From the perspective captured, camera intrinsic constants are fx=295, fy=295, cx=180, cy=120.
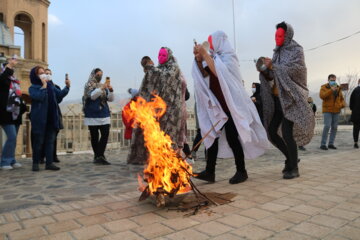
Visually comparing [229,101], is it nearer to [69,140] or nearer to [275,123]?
[275,123]

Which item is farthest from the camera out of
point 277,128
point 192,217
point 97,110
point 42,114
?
point 97,110

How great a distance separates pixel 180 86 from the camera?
5605 millimetres

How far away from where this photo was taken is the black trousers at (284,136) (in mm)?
4333

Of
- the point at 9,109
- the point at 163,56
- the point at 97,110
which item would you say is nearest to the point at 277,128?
the point at 163,56

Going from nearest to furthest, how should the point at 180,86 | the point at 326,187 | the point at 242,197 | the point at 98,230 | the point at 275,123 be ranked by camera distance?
the point at 98,230 < the point at 242,197 < the point at 326,187 < the point at 275,123 < the point at 180,86

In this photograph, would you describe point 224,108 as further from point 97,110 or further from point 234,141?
point 97,110

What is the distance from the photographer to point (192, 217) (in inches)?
102

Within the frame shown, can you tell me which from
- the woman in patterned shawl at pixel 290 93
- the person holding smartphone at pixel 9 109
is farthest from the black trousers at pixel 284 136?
the person holding smartphone at pixel 9 109

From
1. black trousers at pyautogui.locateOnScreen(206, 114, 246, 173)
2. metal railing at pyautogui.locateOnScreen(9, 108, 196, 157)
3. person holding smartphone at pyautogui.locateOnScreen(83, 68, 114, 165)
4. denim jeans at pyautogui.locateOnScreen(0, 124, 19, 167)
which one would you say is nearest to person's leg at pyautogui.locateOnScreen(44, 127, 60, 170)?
denim jeans at pyautogui.locateOnScreen(0, 124, 19, 167)

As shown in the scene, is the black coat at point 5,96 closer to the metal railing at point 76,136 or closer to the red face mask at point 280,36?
the metal railing at point 76,136

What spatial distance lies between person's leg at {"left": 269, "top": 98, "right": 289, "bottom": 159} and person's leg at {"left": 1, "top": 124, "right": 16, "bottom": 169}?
4905mm

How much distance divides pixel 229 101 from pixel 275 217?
1686 mm

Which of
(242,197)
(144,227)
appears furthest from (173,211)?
(242,197)

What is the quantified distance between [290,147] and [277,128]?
0.41m
